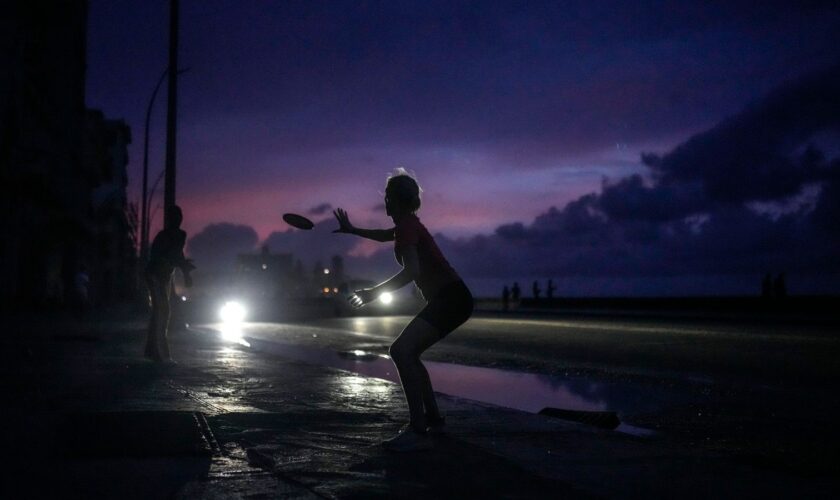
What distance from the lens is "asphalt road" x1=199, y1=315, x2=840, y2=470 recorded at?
7.03 m

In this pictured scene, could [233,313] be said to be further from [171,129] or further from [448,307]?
[448,307]

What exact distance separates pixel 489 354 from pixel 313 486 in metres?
11.3

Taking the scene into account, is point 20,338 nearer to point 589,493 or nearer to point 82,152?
point 589,493

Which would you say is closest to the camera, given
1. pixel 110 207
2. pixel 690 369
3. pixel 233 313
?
pixel 690 369

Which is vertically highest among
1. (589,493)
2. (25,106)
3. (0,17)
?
(0,17)

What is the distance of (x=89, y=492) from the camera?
3.84 metres

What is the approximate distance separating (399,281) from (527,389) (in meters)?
4.84

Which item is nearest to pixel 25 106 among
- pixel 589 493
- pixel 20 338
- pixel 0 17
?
pixel 0 17

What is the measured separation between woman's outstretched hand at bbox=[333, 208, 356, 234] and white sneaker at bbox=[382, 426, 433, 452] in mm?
1534

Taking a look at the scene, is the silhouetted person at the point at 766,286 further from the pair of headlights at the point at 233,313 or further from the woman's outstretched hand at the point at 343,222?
the woman's outstretched hand at the point at 343,222

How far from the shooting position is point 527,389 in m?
10.0

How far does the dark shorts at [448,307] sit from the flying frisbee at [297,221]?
1.15m

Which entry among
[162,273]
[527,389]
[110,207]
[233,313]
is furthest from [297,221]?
[110,207]

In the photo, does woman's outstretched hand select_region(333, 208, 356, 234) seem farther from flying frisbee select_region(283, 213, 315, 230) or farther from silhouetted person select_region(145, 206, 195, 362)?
silhouetted person select_region(145, 206, 195, 362)
